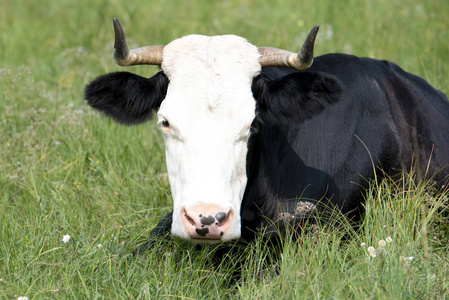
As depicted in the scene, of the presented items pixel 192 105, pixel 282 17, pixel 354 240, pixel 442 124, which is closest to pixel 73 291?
pixel 192 105

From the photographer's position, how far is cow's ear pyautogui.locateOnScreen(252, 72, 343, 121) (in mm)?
4348

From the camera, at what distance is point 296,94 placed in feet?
14.5

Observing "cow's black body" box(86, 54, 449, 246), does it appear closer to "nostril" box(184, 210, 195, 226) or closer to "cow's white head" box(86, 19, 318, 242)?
"cow's white head" box(86, 19, 318, 242)

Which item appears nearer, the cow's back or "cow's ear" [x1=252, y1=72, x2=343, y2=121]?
"cow's ear" [x1=252, y1=72, x2=343, y2=121]

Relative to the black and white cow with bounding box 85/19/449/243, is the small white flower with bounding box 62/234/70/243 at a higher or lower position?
lower

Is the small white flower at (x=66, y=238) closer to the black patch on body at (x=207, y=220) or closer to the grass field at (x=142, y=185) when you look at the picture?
the grass field at (x=142, y=185)

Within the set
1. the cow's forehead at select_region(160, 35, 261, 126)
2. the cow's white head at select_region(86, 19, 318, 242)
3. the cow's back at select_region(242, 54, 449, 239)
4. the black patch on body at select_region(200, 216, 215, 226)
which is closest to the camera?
the black patch on body at select_region(200, 216, 215, 226)

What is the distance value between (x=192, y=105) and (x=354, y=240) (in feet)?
4.65

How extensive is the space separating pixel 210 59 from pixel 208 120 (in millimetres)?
535

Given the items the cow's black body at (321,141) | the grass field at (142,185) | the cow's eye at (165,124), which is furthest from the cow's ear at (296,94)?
the grass field at (142,185)

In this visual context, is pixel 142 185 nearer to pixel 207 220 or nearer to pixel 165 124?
pixel 165 124

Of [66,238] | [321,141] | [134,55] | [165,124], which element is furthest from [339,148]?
[66,238]

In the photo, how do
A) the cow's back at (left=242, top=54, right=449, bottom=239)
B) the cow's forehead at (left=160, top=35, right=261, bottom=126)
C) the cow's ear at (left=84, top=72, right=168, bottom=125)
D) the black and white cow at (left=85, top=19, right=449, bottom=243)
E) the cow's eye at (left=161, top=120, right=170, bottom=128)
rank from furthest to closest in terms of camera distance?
the cow's back at (left=242, top=54, right=449, bottom=239), the cow's ear at (left=84, top=72, right=168, bottom=125), the cow's eye at (left=161, top=120, right=170, bottom=128), the cow's forehead at (left=160, top=35, right=261, bottom=126), the black and white cow at (left=85, top=19, right=449, bottom=243)

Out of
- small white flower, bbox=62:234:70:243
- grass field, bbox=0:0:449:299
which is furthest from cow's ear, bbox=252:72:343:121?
small white flower, bbox=62:234:70:243
